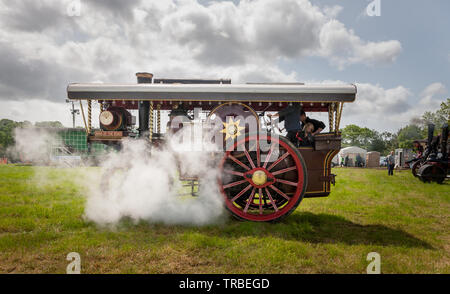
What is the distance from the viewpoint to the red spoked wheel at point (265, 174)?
4145mm

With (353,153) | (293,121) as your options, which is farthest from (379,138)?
(293,121)

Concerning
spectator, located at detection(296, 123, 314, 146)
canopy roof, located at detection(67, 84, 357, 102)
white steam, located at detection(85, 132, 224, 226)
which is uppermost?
canopy roof, located at detection(67, 84, 357, 102)

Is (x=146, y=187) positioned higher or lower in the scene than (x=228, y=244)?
higher

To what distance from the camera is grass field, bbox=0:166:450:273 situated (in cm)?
293

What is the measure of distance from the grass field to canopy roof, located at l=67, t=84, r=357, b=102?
218 cm

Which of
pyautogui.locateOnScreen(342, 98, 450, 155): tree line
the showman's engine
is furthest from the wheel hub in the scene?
pyautogui.locateOnScreen(342, 98, 450, 155): tree line

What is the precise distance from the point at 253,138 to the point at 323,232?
1971 mm

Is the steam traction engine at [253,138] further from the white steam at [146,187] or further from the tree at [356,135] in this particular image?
the tree at [356,135]

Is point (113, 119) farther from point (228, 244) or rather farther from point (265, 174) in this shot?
point (228, 244)

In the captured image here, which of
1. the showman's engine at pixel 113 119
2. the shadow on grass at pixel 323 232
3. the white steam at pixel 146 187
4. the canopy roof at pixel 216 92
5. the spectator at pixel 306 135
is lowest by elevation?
the shadow on grass at pixel 323 232

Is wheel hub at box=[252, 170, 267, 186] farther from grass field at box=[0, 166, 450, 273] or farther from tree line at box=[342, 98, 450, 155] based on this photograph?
tree line at box=[342, 98, 450, 155]

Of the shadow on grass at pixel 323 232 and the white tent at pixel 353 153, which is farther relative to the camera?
the white tent at pixel 353 153

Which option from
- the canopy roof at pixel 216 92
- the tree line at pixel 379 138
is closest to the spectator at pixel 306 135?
the canopy roof at pixel 216 92

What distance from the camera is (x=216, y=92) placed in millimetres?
4297
